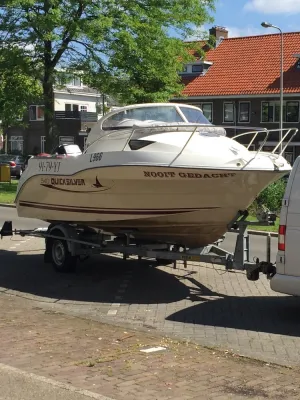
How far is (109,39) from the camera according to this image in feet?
88.0

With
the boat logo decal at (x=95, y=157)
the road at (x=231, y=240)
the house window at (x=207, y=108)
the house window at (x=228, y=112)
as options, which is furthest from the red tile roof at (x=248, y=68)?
Answer: the boat logo decal at (x=95, y=157)

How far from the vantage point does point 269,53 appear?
45875 millimetres

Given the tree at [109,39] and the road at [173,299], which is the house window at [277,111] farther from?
the road at [173,299]

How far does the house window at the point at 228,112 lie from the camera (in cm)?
4578

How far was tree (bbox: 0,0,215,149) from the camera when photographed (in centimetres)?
2592

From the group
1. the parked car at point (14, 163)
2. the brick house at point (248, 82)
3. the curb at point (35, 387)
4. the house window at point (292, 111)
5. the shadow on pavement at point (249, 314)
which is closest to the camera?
the curb at point (35, 387)

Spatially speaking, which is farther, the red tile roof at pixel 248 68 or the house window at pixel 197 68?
the house window at pixel 197 68

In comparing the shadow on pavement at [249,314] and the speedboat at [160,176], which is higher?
the speedboat at [160,176]

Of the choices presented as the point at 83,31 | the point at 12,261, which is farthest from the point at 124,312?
the point at 83,31

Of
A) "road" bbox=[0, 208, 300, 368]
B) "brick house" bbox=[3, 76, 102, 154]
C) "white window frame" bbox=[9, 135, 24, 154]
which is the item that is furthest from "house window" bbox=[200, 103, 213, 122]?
"road" bbox=[0, 208, 300, 368]

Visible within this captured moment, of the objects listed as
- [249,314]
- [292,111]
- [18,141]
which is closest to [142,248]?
[249,314]

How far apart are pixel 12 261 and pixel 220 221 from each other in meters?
4.66

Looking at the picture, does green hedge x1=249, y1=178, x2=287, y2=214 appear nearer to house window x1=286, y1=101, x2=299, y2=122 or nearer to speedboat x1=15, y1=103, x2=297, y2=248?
speedboat x1=15, y1=103, x2=297, y2=248

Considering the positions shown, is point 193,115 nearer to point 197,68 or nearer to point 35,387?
point 35,387
